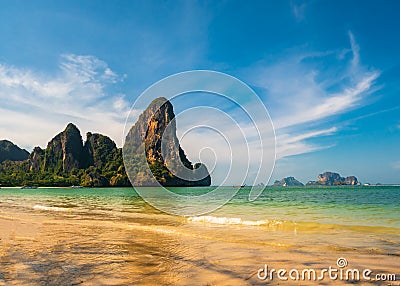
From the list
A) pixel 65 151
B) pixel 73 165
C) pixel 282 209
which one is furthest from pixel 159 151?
pixel 65 151

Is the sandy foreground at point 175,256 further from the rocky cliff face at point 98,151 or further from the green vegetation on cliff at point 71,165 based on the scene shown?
the rocky cliff face at point 98,151

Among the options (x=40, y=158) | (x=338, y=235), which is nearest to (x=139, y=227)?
(x=338, y=235)

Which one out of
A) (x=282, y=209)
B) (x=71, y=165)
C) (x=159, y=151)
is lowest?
(x=282, y=209)

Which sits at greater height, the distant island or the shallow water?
the distant island

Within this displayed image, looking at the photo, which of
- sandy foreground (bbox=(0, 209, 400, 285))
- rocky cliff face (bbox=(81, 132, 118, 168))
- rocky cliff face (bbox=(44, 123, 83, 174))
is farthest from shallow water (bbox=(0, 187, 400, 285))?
rocky cliff face (bbox=(44, 123, 83, 174))

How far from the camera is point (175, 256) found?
296 inches

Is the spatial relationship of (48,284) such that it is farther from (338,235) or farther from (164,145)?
(164,145)

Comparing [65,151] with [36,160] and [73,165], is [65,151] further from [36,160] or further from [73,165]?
[36,160]

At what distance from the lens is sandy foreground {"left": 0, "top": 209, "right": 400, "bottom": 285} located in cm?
559

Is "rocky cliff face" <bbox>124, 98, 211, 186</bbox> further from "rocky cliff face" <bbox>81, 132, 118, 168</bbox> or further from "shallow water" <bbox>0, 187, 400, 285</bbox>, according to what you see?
"rocky cliff face" <bbox>81, 132, 118, 168</bbox>

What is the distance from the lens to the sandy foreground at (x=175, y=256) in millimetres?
5586

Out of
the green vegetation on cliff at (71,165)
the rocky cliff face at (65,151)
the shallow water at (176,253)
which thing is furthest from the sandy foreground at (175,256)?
the rocky cliff face at (65,151)

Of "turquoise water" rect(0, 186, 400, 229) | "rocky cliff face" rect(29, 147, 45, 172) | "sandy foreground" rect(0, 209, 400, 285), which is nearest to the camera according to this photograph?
"sandy foreground" rect(0, 209, 400, 285)

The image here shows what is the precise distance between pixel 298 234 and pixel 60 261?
25.7 feet
